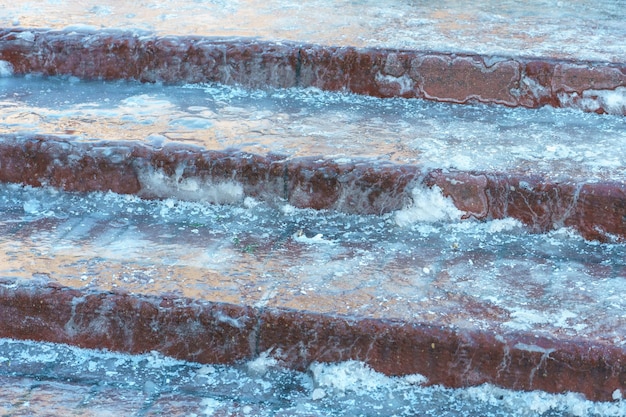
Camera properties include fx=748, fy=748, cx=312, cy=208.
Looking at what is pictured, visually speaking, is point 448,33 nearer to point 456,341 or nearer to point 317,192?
point 317,192

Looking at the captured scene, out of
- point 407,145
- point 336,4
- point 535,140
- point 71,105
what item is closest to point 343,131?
point 407,145

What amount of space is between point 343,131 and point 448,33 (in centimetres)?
80

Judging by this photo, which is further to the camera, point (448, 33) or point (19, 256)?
point (448, 33)

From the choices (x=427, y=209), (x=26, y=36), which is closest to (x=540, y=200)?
(x=427, y=209)

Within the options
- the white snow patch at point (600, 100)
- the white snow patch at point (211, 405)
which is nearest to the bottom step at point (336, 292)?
the white snow patch at point (211, 405)

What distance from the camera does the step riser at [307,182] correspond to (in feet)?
6.88

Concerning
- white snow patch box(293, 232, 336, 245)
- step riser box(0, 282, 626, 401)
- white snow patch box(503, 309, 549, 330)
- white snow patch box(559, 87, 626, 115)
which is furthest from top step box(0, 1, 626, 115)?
step riser box(0, 282, 626, 401)

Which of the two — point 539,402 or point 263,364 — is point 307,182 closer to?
point 263,364

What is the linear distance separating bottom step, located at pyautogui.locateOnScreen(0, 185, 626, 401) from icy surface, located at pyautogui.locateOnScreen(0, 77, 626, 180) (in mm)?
208

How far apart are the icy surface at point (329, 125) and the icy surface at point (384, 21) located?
0.25 metres

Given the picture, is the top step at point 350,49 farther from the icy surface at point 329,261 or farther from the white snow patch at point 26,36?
the icy surface at point 329,261

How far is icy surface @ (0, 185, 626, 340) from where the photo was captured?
182cm

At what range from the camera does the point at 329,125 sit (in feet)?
Result: 8.21

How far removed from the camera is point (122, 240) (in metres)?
2.15
